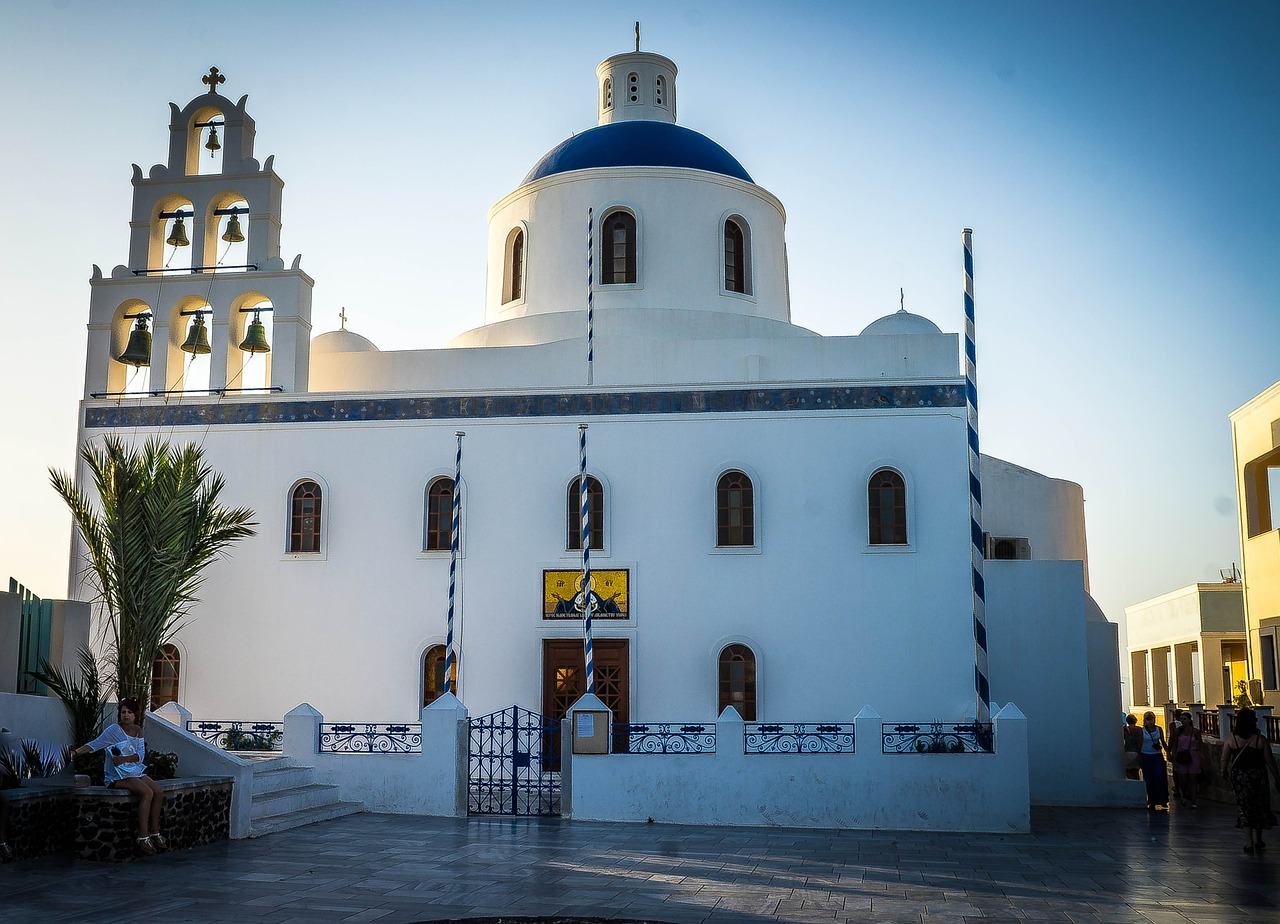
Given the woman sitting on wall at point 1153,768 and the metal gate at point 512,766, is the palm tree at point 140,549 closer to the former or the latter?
the metal gate at point 512,766

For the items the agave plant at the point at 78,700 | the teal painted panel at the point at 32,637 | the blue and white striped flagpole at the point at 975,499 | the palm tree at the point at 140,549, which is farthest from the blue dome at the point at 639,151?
the agave plant at the point at 78,700

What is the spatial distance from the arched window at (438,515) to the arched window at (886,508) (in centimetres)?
563

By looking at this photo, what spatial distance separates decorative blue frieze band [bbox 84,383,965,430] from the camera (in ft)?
53.4

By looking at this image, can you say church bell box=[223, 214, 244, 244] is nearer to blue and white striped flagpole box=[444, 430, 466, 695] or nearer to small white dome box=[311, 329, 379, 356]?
small white dome box=[311, 329, 379, 356]

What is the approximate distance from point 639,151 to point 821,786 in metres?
11.5

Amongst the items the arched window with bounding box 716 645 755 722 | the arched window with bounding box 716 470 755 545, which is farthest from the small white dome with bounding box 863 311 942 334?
the arched window with bounding box 716 645 755 722

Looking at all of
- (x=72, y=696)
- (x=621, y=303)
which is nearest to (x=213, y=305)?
(x=621, y=303)

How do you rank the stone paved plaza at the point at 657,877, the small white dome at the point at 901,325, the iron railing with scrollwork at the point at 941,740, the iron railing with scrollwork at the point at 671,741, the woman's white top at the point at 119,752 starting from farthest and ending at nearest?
the small white dome at the point at 901,325 → the iron railing with scrollwork at the point at 671,741 → the iron railing with scrollwork at the point at 941,740 → the woman's white top at the point at 119,752 → the stone paved plaza at the point at 657,877

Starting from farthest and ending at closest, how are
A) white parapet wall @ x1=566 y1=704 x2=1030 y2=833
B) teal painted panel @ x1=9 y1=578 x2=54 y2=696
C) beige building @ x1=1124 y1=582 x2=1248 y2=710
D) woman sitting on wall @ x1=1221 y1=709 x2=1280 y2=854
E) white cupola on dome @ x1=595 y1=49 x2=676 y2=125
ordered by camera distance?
1. beige building @ x1=1124 y1=582 x2=1248 y2=710
2. white cupola on dome @ x1=595 y1=49 x2=676 y2=125
3. white parapet wall @ x1=566 y1=704 x2=1030 y2=833
4. teal painted panel @ x1=9 y1=578 x2=54 y2=696
5. woman sitting on wall @ x1=1221 y1=709 x2=1280 y2=854

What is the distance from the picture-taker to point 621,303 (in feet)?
63.1

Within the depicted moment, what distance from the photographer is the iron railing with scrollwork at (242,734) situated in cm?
1461

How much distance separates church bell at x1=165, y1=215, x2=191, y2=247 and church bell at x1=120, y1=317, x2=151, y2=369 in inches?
48.2

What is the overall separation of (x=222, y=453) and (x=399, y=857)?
8.68m

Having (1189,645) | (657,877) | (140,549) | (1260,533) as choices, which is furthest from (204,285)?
(1189,645)
